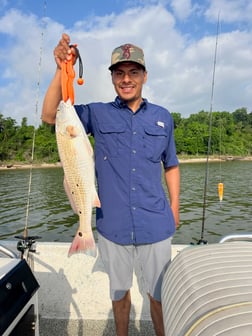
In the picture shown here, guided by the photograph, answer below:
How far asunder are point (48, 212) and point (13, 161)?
174 ft

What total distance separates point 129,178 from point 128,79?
771mm

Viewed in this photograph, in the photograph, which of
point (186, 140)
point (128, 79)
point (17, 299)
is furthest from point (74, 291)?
point (186, 140)

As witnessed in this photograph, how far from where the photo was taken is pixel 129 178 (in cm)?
256

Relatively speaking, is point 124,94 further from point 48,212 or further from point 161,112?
point 48,212

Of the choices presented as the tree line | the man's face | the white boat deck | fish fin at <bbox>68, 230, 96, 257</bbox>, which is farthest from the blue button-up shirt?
the tree line

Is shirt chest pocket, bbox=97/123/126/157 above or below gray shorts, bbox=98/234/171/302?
above

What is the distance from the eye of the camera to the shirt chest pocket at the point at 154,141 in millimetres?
2629

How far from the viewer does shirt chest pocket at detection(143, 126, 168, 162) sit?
8.63ft

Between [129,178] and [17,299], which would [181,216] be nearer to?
[129,178]

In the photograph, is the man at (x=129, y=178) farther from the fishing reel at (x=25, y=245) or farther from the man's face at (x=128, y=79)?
the fishing reel at (x=25, y=245)

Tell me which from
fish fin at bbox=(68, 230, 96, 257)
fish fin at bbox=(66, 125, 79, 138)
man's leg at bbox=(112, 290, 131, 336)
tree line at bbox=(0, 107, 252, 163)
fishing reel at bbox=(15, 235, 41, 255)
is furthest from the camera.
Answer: tree line at bbox=(0, 107, 252, 163)

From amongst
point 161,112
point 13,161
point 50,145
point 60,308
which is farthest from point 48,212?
point 13,161

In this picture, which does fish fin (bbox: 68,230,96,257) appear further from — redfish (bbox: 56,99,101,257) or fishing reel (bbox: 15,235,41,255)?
fishing reel (bbox: 15,235,41,255)

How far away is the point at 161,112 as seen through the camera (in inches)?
109
